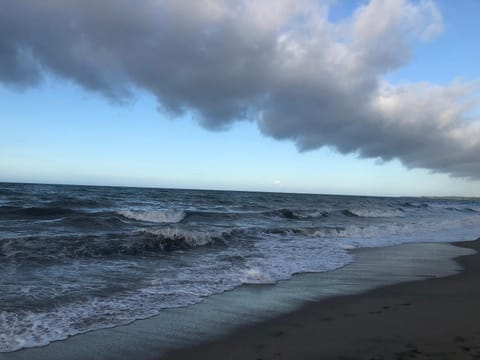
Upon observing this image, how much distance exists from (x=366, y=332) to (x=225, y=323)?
2.08 m

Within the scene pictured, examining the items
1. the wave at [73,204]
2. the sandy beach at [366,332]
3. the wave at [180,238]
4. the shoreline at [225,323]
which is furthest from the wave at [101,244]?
the wave at [73,204]

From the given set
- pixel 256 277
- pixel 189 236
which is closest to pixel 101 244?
pixel 189 236

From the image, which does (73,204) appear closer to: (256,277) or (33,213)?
(33,213)

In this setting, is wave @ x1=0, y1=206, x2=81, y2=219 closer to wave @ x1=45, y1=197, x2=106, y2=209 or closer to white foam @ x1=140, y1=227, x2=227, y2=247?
wave @ x1=45, y1=197, x2=106, y2=209

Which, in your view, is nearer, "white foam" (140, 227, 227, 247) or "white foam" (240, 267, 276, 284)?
"white foam" (240, 267, 276, 284)

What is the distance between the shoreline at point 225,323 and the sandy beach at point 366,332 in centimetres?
4

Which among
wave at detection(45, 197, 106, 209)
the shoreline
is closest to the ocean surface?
the shoreline

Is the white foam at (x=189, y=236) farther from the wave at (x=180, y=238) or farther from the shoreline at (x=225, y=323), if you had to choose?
the shoreline at (x=225, y=323)

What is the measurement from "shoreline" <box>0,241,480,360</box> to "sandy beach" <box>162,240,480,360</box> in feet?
0.13

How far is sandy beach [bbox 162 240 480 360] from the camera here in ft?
14.4

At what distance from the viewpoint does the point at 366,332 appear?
5059 millimetres

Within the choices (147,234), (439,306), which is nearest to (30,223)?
(147,234)

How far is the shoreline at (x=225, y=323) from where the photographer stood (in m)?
4.53

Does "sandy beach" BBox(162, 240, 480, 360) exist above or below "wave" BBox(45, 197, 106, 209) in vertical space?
below
